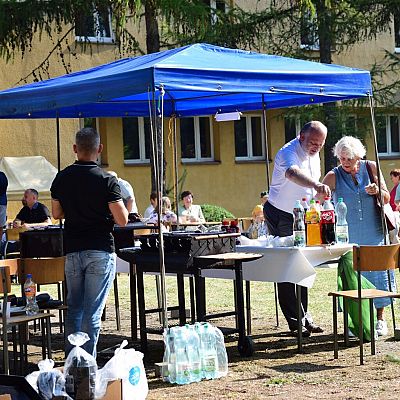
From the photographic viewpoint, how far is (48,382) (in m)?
6.33

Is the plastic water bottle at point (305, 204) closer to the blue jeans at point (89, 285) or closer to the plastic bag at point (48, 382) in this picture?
the blue jeans at point (89, 285)

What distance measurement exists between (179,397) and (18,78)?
1723 centimetres

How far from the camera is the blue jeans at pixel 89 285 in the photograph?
7746 millimetres

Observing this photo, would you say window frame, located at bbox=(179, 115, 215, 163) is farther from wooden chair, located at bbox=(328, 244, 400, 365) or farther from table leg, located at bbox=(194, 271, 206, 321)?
wooden chair, located at bbox=(328, 244, 400, 365)

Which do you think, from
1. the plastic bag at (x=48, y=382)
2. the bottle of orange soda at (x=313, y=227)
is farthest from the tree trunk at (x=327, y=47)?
the plastic bag at (x=48, y=382)

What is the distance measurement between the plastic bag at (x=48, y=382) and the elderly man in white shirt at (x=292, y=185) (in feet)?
12.2

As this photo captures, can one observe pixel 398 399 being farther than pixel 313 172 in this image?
No

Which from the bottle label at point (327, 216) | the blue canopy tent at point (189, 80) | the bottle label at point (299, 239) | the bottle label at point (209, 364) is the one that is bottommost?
the bottle label at point (209, 364)

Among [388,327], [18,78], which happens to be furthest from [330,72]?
[18,78]

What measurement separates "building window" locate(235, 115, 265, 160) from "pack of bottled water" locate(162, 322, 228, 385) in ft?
64.6

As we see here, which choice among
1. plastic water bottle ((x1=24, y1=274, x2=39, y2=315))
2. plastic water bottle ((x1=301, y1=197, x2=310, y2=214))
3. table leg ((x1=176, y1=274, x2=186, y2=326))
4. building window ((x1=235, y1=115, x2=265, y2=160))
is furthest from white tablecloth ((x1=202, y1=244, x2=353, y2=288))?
building window ((x1=235, y1=115, x2=265, y2=160))

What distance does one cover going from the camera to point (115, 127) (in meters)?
25.6

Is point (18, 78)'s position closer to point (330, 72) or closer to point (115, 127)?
point (115, 127)

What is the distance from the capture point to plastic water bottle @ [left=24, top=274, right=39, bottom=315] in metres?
8.15
